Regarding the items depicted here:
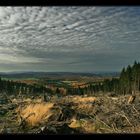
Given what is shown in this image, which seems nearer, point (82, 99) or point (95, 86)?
point (95, 86)

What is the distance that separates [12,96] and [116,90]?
1676mm

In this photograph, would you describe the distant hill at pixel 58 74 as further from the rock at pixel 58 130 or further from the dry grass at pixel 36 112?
the rock at pixel 58 130

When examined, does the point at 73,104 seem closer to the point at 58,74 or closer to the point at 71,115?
the point at 71,115

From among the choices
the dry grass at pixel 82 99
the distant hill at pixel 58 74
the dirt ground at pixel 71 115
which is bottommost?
the dirt ground at pixel 71 115

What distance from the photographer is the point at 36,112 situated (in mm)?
6137

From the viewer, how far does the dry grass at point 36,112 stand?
19.9ft

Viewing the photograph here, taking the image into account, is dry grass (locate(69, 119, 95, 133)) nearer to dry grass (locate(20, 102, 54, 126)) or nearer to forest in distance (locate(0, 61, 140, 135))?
forest in distance (locate(0, 61, 140, 135))

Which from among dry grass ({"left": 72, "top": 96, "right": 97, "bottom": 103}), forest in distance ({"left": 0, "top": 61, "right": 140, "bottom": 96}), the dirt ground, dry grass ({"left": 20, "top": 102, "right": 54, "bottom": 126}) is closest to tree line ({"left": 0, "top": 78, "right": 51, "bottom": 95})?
forest in distance ({"left": 0, "top": 61, "right": 140, "bottom": 96})

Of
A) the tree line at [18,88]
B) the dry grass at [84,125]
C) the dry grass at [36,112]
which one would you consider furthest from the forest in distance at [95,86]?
the dry grass at [84,125]

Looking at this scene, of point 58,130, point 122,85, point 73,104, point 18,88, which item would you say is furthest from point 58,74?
point 122,85

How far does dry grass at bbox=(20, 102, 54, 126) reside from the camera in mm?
6070

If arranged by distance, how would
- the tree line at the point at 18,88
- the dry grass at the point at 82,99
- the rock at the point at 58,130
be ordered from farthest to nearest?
1. the dry grass at the point at 82,99
2. the tree line at the point at 18,88
3. the rock at the point at 58,130

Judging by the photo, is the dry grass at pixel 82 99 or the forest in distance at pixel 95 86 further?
the dry grass at pixel 82 99

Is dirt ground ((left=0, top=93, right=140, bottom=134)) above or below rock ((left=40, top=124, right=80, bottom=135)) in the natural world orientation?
above
